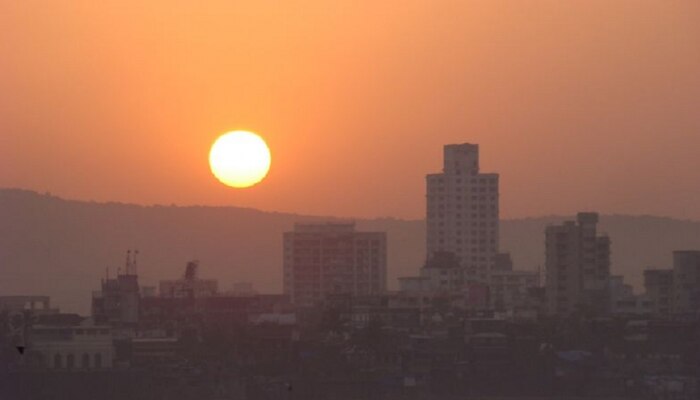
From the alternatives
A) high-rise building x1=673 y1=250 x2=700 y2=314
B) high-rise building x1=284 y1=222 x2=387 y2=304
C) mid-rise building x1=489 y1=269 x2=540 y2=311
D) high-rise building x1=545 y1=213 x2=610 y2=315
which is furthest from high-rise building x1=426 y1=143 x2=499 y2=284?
high-rise building x1=673 y1=250 x2=700 y2=314

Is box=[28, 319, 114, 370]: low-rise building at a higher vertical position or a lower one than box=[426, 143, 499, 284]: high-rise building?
lower

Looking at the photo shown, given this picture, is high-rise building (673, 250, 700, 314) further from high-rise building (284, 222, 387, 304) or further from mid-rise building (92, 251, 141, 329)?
mid-rise building (92, 251, 141, 329)

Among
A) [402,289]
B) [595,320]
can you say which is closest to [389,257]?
[402,289]

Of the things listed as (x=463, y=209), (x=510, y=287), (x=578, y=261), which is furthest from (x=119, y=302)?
(x=463, y=209)

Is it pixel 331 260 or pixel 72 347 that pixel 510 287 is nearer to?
pixel 331 260

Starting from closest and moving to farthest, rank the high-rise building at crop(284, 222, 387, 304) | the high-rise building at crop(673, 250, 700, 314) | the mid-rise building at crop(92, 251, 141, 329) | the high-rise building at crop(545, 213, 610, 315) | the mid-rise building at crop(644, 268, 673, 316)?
the mid-rise building at crop(92, 251, 141, 329)
the high-rise building at crop(673, 250, 700, 314)
the mid-rise building at crop(644, 268, 673, 316)
the high-rise building at crop(545, 213, 610, 315)
the high-rise building at crop(284, 222, 387, 304)
